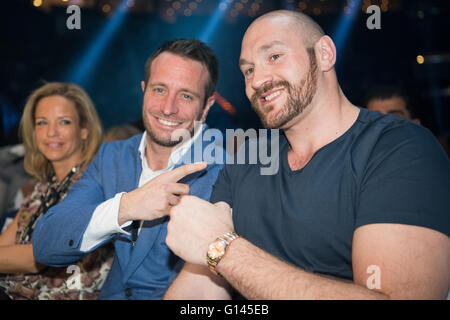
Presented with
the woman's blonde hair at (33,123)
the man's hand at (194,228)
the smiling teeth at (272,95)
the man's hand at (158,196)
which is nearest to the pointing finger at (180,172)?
the man's hand at (158,196)

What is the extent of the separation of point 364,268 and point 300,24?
38.3 inches

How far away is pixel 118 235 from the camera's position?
171 centimetres

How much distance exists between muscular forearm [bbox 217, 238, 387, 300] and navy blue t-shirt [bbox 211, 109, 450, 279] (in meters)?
0.20

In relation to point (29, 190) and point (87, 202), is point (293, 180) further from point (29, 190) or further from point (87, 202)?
point (29, 190)

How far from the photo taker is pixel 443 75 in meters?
7.26

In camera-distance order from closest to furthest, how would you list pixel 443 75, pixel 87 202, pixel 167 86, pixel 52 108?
1. pixel 87 202
2. pixel 167 86
3. pixel 52 108
4. pixel 443 75

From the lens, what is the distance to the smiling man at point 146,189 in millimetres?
1396

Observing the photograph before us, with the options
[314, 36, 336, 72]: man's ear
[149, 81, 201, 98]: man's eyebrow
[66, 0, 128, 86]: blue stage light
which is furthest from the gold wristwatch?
[66, 0, 128, 86]: blue stage light

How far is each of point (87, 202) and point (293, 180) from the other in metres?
1.01

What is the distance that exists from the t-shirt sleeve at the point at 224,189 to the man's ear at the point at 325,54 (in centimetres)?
58

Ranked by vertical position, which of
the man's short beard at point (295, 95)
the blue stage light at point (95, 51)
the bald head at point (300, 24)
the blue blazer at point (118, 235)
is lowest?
the blue blazer at point (118, 235)

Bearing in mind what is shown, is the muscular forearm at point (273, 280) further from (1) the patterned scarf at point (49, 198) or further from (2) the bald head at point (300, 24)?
(1) the patterned scarf at point (49, 198)

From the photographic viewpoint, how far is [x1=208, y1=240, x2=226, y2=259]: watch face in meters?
1.06
